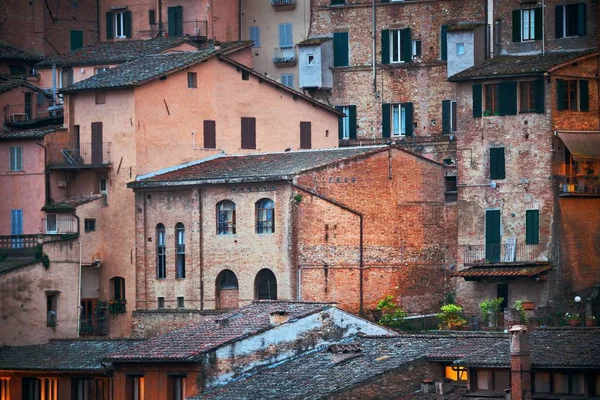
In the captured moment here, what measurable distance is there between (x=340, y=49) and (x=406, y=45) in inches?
124

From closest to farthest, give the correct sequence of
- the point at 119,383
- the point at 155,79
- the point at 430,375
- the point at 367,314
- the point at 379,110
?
the point at 430,375 → the point at 119,383 → the point at 367,314 → the point at 155,79 → the point at 379,110

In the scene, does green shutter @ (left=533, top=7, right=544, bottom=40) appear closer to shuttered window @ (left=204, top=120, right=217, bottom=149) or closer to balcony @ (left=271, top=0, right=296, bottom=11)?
shuttered window @ (left=204, top=120, right=217, bottom=149)

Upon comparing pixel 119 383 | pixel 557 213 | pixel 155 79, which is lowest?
pixel 119 383

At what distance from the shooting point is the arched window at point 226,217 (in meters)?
85.1

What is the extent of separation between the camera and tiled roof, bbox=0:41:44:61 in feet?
340

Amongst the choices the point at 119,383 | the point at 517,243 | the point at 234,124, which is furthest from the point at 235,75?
the point at 119,383

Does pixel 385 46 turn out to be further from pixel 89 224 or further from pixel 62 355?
pixel 62 355

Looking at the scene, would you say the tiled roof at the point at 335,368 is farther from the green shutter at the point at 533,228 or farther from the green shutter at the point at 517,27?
the green shutter at the point at 517,27

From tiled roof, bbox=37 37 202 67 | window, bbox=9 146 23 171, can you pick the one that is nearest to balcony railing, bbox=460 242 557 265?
window, bbox=9 146 23 171

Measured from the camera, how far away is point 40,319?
279 feet

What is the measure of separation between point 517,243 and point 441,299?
370 centimetres

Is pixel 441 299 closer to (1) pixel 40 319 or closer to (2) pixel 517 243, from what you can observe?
(2) pixel 517 243

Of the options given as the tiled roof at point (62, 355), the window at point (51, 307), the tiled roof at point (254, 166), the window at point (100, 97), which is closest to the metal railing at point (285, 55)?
the tiled roof at point (254, 166)

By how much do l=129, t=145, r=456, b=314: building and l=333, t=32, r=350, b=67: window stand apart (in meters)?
11.9
